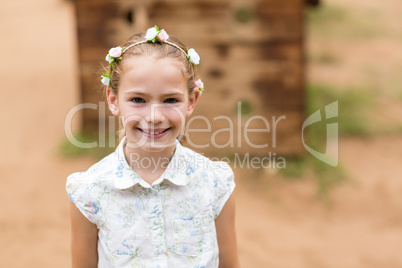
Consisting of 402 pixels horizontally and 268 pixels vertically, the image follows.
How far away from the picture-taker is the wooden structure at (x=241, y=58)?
5324 mm

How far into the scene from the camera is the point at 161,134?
174 cm

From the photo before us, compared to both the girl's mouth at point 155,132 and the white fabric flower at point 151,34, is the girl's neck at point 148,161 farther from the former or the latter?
the white fabric flower at point 151,34

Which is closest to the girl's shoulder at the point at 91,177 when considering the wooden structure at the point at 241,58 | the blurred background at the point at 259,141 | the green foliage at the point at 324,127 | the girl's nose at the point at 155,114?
the girl's nose at the point at 155,114

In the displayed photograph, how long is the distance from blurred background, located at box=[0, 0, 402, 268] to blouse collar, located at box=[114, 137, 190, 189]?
7.91 ft

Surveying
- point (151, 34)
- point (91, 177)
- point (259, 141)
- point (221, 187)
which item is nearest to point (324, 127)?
point (259, 141)

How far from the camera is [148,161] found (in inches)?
70.4

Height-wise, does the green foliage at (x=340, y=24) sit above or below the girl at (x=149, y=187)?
above

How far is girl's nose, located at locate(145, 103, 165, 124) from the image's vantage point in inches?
66.4

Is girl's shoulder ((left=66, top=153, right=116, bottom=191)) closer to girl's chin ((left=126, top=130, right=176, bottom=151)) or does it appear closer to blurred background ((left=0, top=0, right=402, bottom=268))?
girl's chin ((left=126, top=130, right=176, bottom=151))

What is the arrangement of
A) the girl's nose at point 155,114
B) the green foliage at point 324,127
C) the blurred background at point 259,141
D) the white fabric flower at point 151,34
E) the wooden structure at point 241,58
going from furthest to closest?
the wooden structure at point 241,58 < the green foliage at point 324,127 < the blurred background at point 259,141 < the white fabric flower at point 151,34 < the girl's nose at point 155,114

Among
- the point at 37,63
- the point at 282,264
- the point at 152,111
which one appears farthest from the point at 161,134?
the point at 37,63

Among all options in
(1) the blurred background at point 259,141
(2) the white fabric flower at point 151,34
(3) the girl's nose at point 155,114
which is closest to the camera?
(3) the girl's nose at point 155,114

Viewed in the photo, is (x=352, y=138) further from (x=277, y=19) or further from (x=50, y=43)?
(x=50, y=43)

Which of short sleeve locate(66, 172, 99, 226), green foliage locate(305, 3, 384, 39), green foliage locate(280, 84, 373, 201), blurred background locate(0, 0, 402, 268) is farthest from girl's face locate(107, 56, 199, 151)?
green foliage locate(305, 3, 384, 39)
